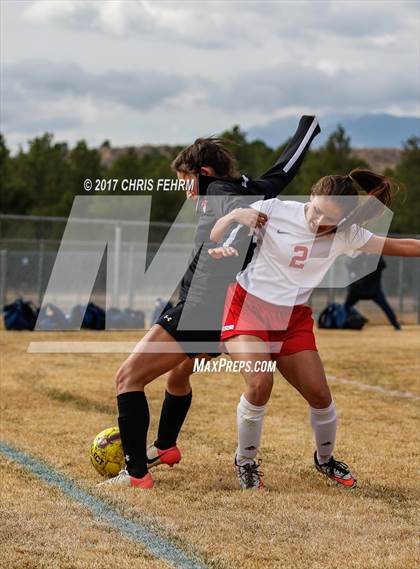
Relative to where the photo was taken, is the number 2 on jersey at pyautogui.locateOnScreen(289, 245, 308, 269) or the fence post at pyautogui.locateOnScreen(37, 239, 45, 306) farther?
the fence post at pyautogui.locateOnScreen(37, 239, 45, 306)

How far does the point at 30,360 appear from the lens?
1213 centimetres

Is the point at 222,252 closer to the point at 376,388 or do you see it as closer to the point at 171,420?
the point at 171,420

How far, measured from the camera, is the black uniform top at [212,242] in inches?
208

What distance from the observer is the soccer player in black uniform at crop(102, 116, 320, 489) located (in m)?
5.37

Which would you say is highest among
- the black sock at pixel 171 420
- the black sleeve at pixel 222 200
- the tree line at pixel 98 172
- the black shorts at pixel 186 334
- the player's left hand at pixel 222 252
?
the black sleeve at pixel 222 200

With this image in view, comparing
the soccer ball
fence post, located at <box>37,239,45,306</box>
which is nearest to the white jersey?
the soccer ball

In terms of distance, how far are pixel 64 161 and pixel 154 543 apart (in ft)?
149

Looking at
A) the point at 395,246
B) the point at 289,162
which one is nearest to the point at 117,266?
the point at 289,162

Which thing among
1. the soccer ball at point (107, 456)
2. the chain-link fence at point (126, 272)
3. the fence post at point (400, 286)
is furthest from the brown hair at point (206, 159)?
the fence post at point (400, 286)

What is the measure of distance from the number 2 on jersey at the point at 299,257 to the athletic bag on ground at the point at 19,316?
11.7 meters

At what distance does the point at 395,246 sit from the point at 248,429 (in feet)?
4.47

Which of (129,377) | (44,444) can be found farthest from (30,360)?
(129,377)

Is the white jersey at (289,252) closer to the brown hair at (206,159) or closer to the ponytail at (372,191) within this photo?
the ponytail at (372,191)

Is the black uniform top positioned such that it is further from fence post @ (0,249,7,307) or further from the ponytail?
fence post @ (0,249,7,307)
